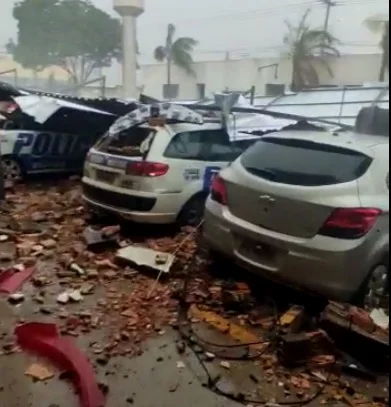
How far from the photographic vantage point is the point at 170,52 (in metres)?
8.51

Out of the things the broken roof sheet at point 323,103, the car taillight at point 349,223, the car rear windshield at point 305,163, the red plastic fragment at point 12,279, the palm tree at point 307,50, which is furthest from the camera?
the palm tree at point 307,50

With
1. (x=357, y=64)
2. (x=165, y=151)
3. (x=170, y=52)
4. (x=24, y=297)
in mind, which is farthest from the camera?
(x=170, y=52)

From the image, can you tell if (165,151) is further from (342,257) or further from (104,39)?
(104,39)

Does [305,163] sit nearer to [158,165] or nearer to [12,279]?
[158,165]

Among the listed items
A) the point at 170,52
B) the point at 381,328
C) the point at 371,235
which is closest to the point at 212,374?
the point at 381,328

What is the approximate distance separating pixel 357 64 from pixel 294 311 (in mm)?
3535

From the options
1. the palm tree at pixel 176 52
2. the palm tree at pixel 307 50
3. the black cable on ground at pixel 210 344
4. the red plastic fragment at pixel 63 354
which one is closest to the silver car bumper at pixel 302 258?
the black cable on ground at pixel 210 344

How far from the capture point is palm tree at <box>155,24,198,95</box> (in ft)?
27.7

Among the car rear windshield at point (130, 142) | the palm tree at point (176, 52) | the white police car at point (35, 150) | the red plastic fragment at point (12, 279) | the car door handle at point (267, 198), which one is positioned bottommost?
the red plastic fragment at point (12, 279)

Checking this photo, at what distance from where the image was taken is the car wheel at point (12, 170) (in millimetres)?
8414

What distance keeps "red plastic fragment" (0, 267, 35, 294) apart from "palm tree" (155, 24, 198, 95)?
4876 mm

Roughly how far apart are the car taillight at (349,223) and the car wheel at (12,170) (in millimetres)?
6345

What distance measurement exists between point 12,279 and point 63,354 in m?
1.58

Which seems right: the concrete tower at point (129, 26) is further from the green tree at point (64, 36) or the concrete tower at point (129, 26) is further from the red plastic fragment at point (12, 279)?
the red plastic fragment at point (12, 279)
